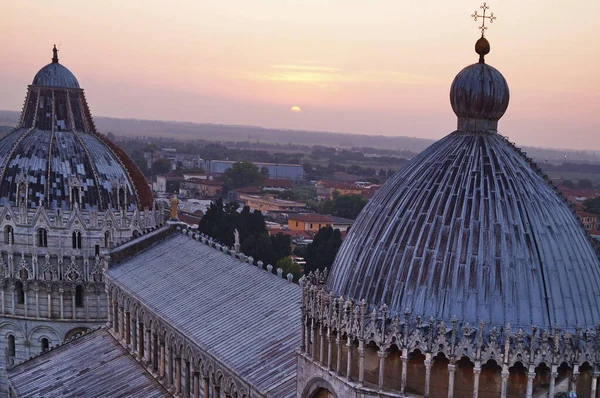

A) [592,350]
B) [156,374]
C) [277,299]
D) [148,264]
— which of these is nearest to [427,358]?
[592,350]

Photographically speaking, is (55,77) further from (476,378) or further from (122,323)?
(476,378)

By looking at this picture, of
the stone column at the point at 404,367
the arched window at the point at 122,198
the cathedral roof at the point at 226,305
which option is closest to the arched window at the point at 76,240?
the arched window at the point at 122,198

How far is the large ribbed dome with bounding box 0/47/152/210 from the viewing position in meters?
69.2

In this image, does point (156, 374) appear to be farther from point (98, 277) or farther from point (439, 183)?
point (98, 277)

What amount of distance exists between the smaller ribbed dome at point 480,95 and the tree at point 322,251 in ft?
201

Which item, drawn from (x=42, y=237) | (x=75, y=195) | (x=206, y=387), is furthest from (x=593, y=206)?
(x=206, y=387)

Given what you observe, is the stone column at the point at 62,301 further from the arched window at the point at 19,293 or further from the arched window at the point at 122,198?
the arched window at the point at 122,198

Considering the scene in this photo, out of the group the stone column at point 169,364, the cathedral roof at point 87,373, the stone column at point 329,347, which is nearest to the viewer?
the stone column at point 329,347

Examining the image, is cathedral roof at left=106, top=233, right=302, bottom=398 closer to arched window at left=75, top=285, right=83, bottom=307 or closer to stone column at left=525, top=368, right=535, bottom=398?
stone column at left=525, top=368, right=535, bottom=398

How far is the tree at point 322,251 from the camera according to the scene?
83000mm

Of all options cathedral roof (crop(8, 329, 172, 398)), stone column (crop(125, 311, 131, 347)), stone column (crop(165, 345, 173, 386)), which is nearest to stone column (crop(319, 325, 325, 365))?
stone column (crop(165, 345, 173, 386))

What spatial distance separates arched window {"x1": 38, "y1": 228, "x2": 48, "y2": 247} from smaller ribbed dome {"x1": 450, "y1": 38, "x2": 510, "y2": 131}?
5411cm

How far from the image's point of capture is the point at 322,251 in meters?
84.4

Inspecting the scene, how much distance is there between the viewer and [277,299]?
32.7 m
